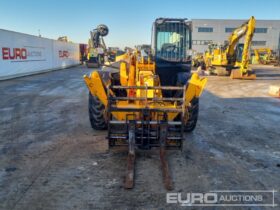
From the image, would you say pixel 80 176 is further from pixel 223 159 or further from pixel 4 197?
pixel 223 159

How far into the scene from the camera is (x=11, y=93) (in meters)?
11.6

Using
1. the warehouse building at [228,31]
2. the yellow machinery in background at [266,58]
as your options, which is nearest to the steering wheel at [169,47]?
the yellow machinery in background at [266,58]

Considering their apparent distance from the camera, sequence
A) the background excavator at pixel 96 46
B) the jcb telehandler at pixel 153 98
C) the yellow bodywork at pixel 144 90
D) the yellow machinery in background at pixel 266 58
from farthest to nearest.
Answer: the yellow machinery in background at pixel 266 58 < the background excavator at pixel 96 46 < the yellow bodywork at pixel 144 90 < the jcb telehandler at pixel 153 98

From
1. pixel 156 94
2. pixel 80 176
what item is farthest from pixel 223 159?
pixel 80 176

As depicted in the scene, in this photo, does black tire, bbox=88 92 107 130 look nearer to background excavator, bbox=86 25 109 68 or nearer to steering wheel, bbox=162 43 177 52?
steering wheel, bbox=162 43 177 52

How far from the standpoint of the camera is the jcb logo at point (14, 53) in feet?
53.4

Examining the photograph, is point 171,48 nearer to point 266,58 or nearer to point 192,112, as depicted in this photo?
point 192,112

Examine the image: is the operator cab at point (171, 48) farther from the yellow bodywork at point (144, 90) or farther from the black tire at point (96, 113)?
the black tire at point (96, 113)

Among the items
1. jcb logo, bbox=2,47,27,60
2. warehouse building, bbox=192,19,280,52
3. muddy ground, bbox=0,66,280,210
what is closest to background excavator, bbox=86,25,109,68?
jcb logo, bbox=2,47,27,60

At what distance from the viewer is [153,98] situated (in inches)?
191

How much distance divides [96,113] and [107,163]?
65.7 inches

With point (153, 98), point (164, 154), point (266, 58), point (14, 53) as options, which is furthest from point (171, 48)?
point (266, 58)

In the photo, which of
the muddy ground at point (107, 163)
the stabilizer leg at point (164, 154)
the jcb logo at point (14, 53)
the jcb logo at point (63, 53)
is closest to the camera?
the muddy ground at point (107, 163)

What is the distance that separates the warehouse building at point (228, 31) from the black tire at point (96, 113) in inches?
2032
